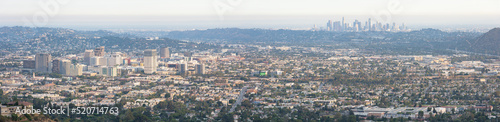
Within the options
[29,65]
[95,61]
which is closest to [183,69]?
[95,61]

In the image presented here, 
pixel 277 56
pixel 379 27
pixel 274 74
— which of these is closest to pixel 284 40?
pixel 379 27

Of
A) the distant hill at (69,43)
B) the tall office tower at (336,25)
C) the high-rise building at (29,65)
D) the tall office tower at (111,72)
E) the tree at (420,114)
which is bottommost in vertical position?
the tree at (420,114)

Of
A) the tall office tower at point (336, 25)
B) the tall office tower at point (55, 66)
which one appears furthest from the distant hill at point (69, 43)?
the tall office tower at point (336, 25)

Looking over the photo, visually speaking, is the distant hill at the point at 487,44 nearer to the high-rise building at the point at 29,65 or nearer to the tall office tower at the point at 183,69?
the tall office tower at the point at 183,69

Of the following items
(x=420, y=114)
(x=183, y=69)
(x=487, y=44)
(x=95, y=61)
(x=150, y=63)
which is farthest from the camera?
(x=487, y=44)

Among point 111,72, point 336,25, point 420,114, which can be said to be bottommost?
point 420,114

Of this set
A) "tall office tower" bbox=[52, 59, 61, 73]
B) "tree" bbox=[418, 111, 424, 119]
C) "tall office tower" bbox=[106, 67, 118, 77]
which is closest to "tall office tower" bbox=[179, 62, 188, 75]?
"tall office tower" bbox=[106, 67, 118, 77]

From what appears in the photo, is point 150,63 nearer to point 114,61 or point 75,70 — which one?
point 75,70

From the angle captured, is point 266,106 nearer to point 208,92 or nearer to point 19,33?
point 208,92

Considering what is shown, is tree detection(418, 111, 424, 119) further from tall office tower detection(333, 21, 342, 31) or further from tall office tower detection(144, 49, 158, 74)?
tall office tower detection(333, 21, 342, 31)

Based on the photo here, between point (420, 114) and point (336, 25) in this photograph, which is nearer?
point (420, 114)
